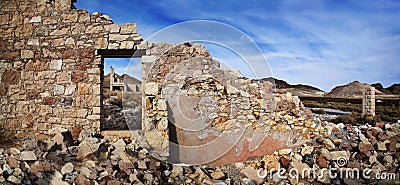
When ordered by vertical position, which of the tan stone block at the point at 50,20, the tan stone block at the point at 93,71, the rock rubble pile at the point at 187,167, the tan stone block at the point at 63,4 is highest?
the tan stone block at the point at 63,4

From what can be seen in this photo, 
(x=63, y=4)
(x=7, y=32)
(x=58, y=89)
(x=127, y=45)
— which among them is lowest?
(x=58, y=89)

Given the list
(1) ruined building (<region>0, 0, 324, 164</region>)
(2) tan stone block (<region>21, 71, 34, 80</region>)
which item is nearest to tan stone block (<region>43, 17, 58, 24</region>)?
(1) ruined building (<region>0, 0, 324, 164</region>)

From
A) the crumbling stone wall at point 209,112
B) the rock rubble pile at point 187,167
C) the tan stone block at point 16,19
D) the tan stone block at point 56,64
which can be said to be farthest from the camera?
the tan stone block at point 16,19

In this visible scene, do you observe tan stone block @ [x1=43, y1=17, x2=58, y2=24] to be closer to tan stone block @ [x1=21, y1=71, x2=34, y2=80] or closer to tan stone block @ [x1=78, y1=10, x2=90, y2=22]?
tan stone block @ [x1=78, y1=10, x2=90, y2=22]

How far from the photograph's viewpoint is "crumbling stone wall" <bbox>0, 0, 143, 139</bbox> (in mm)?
5926

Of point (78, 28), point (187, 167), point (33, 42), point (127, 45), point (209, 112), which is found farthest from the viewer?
point (209, 112)

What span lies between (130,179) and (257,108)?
10.7 ft

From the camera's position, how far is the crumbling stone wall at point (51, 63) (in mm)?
5926

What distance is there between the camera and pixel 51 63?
6008 mm

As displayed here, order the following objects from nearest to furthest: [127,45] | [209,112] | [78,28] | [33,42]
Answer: [127,45]
[78,28]
[33,42]
[209,112]

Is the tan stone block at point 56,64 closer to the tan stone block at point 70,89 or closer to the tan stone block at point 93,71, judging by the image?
the tan stone block at point 70,89

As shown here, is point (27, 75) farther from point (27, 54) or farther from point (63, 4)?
point (63, 4)

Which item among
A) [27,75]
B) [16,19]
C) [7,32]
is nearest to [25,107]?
[27,75]

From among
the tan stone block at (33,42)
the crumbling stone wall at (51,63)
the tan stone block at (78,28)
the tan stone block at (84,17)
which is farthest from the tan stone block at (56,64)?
the tan stone block at (84,17)
